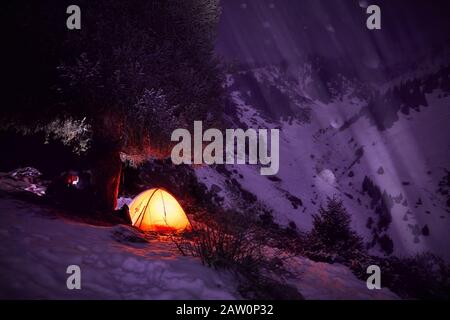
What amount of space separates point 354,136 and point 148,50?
146613 mm

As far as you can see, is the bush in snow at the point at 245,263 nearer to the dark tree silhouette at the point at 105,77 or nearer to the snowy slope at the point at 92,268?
the snowy slope at the point at 92,268

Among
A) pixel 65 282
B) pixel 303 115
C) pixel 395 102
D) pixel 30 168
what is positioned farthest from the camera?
pixel 303 115

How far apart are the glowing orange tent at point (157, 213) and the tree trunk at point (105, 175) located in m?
1.01

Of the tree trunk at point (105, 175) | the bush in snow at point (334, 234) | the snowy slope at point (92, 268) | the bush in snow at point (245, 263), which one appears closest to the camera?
the snowy slope at point (92, 268)

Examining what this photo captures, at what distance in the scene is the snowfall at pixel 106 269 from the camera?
475 centimetres

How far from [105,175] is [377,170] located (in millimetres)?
104706

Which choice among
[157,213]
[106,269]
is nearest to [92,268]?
[106,269]

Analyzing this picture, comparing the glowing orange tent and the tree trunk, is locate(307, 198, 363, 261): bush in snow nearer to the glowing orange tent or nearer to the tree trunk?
the glowing orange tent

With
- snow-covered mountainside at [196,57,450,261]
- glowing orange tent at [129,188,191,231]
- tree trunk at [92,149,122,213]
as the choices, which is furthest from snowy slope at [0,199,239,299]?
snow-covered mountainside at [196,57,450,261]

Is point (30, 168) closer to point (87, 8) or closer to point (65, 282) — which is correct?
point (87, 8)

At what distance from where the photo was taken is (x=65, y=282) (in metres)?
4.85

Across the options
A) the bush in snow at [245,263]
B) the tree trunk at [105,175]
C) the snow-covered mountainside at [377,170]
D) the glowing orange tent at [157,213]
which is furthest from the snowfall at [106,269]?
the snow-covered mountainside at [377,170]

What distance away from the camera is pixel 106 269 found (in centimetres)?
548
